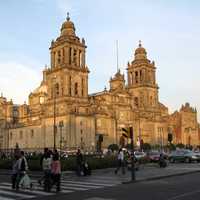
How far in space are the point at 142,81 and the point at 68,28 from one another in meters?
28.3

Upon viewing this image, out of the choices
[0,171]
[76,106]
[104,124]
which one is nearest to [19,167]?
[0,171]

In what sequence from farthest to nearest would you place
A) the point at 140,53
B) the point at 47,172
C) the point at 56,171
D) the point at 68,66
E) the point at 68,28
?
the point at 140,53 < the point at 68,28 < the point at 68,66 < the point at 47,172 < the point at 56,171

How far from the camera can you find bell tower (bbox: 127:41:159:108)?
353 feet

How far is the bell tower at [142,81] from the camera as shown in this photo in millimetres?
107688

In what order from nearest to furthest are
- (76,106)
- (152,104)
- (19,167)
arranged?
(19,167), (76,106), (152,104)

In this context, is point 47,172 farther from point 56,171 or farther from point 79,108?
point 79,108

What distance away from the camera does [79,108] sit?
85250 millimetres

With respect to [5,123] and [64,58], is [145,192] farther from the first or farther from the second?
[5,123]

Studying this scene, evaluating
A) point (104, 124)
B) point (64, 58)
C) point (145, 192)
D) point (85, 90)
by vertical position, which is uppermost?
point (64, 58)

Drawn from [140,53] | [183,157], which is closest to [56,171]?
[183,157]

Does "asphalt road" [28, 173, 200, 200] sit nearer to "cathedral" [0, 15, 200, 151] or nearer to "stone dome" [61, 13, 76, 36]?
"cathedral" [0, 15, 200, 151]

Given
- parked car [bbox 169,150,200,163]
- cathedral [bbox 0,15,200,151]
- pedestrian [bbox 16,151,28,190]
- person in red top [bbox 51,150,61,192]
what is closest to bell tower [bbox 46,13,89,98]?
cathedral [bbox 0,15,200,151]

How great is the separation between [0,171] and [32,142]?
61.7 m

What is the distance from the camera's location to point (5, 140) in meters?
110
